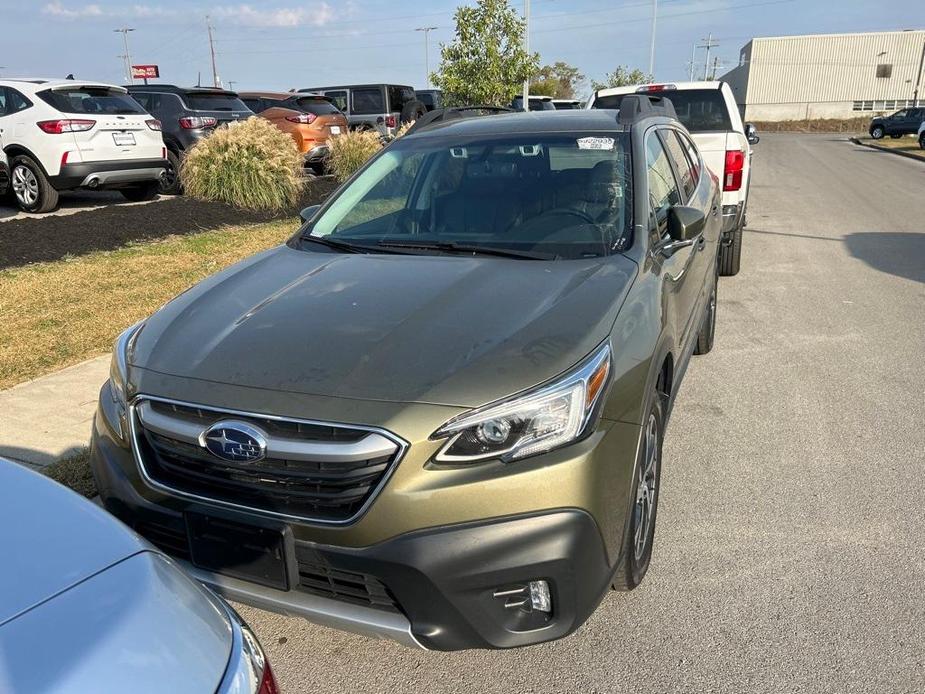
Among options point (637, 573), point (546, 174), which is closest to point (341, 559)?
point (637, 573)

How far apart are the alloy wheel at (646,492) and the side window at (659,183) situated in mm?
988

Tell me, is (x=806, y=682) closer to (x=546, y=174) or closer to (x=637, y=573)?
(x=637, y=573)

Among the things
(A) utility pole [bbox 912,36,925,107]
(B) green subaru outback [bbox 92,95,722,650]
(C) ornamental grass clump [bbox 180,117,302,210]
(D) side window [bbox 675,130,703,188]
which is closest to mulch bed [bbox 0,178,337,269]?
(C) ornamental grass clump [bbox 180,117,302,210]

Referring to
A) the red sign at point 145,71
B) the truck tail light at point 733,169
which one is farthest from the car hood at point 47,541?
the red sign at point 145,71

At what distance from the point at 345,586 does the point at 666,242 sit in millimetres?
2096

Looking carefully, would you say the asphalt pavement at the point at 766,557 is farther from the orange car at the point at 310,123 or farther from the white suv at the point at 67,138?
the orange car at the point at 310,123

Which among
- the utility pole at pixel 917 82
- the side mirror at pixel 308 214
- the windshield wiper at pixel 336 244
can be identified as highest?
the utility pole at pixel 917 82

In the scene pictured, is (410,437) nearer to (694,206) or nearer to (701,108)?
(694,206)

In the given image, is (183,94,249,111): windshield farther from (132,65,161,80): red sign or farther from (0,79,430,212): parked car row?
(132,65,161,80): red sign

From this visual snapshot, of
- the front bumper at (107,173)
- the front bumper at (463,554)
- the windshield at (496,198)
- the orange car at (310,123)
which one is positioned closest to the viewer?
the front bumper at (463,554)

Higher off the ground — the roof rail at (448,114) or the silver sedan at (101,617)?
the roof rail at (448,114)

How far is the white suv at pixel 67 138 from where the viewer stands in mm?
9609

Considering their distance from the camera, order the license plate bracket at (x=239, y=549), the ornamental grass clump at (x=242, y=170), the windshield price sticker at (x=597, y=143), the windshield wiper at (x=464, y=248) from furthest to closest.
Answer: the ornamental grass clump at (x=242, y=170)
the windshield price sticker at (x=597, y=143)
the windshield wiper at (x=464, y=248)
the license plate bracket at (x=239, y=549)

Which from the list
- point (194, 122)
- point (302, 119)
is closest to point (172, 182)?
point (194, 122)
